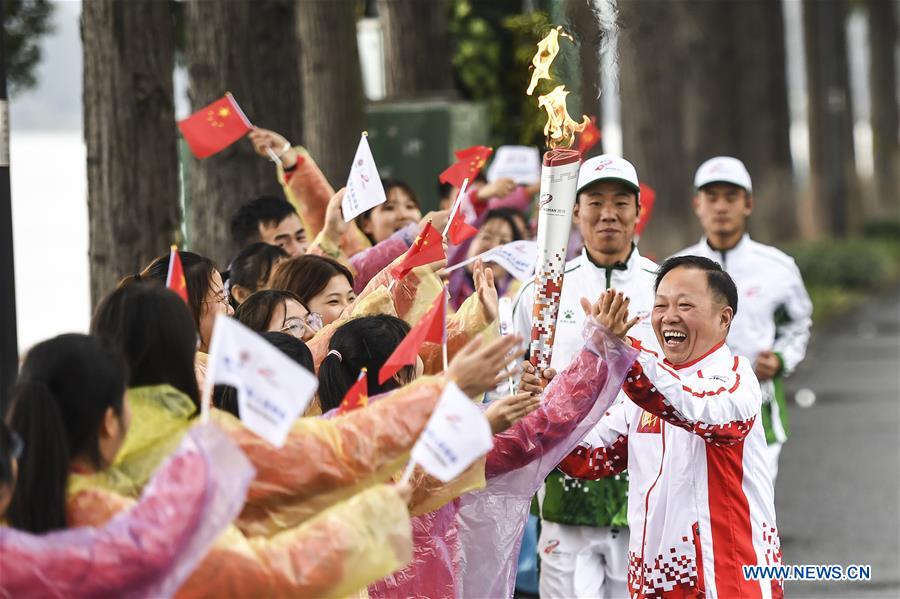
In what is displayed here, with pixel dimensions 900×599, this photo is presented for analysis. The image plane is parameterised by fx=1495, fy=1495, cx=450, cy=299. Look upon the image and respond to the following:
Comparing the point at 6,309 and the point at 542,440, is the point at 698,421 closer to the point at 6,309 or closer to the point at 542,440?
the point at 542,440

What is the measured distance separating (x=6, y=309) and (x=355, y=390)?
5.40 feet

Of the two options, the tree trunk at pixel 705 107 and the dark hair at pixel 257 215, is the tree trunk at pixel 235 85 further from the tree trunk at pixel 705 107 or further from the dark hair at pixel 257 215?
the tree trunk at pixel 705 107

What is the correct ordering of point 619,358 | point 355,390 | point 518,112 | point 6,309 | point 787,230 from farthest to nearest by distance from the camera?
point 787,230
point 518,112
point 6,309
point 619,358
point 355,390

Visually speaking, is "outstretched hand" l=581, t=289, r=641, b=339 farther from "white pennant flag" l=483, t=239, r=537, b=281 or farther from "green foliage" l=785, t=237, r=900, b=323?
"green foliage" l=785, t=237, r=900, b=323

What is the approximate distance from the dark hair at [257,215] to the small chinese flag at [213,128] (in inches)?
12.7

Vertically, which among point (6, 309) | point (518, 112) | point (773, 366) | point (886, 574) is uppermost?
point (518, 112)

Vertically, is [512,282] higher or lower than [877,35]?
lower

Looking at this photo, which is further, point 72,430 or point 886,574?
point 886,574

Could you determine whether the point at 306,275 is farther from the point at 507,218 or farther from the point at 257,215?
the point at 507,218

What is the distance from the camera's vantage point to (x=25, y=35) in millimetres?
9469

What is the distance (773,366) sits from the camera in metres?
7.37

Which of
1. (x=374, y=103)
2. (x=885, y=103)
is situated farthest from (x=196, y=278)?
(x=885, y=103)

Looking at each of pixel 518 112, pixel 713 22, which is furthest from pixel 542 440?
pixel 713 22

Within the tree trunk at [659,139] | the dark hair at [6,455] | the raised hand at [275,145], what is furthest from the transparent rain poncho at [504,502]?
the tree trunk at [659,139]
